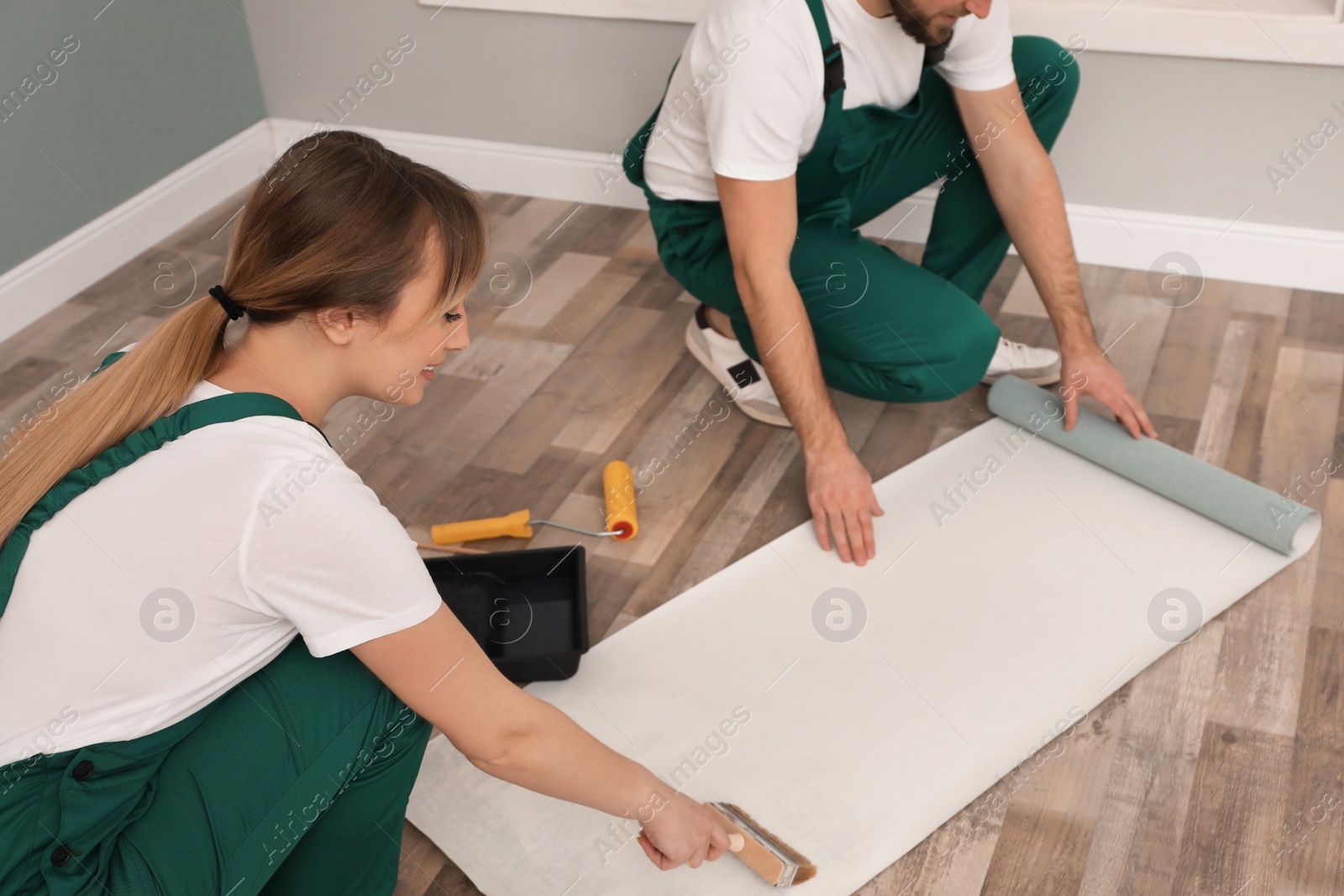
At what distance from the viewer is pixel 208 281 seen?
2.65 metres

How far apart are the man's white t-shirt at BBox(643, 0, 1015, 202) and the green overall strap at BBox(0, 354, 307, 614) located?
928 millimetres

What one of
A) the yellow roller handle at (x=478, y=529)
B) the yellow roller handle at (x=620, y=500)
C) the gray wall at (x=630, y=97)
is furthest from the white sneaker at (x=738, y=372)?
the gray wall at (x=630, y=97)

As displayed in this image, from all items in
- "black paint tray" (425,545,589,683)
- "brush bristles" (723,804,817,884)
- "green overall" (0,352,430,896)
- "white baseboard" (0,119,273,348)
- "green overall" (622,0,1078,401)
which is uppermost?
"green overall" (0,352,430,896)

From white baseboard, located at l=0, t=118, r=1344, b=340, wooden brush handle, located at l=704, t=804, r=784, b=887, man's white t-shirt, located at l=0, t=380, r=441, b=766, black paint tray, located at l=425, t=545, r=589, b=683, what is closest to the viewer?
man's white t-shirt, located at l=0, t=380, r=441, b=766

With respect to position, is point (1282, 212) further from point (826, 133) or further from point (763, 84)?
point (763, 84)

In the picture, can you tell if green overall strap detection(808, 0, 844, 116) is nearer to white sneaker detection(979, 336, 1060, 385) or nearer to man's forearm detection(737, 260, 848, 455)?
man's forearm detection(737, 260, 848, 455)

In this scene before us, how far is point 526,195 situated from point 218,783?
2222 mm

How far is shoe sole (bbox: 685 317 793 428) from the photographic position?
211cm

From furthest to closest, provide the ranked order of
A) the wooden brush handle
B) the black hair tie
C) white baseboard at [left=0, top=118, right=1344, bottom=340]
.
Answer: white baseboard at [left=0, top=118, right=1344, bottom=340]
the wooden brush handle
the black hair tie

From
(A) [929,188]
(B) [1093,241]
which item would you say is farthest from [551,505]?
(B) [1093,241]

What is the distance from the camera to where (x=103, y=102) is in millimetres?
2594

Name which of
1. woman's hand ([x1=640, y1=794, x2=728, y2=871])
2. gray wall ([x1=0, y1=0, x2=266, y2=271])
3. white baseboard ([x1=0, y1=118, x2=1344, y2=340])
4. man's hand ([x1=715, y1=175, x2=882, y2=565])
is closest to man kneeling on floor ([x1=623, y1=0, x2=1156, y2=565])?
man's hand ([x1=715, y1=175, x2=882, y2=565])

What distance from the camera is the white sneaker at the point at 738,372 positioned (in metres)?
2.11

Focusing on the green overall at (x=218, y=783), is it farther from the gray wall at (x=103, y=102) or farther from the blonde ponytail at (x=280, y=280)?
the gray wall at (x=103, y=102)
